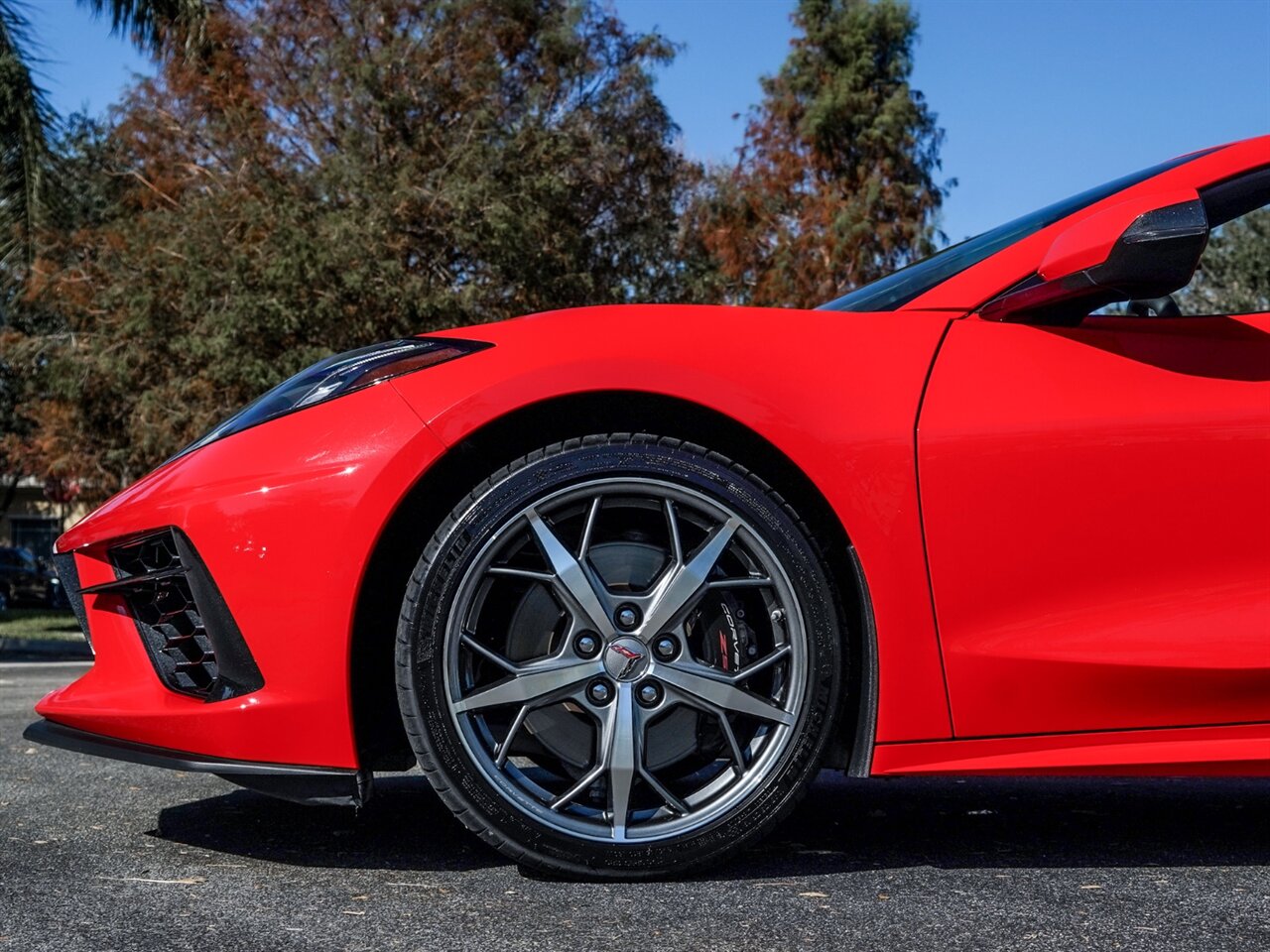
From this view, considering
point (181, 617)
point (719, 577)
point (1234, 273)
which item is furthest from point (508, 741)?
point (1234, 273)

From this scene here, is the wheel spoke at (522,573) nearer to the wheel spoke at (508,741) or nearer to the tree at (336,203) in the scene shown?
the wheel spoke at (508,741)

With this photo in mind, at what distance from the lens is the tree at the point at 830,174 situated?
27.3m

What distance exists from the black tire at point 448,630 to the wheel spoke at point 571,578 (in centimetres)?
6

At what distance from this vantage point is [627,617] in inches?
95.1

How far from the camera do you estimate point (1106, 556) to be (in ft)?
7.96

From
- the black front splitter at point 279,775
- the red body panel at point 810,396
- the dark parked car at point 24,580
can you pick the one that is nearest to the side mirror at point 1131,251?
the red body panel at point 810,396

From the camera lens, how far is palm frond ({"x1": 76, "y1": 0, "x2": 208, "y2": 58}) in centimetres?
1417

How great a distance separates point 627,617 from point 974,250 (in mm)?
1146

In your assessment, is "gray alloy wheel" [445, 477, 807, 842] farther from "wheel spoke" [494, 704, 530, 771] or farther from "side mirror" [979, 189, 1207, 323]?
"side mirror" [979, 189, 1207, 323]

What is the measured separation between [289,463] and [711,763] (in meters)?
0.96

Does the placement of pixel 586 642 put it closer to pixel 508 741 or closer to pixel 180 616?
pixel 508 741

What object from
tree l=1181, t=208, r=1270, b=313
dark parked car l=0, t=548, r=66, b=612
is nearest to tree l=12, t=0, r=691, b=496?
→ tree l=1181, t=208, r=1270, b=313

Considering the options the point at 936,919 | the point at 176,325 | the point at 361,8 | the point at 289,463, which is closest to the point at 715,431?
the point at 289,463

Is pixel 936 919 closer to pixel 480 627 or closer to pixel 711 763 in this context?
pixel 711 763
